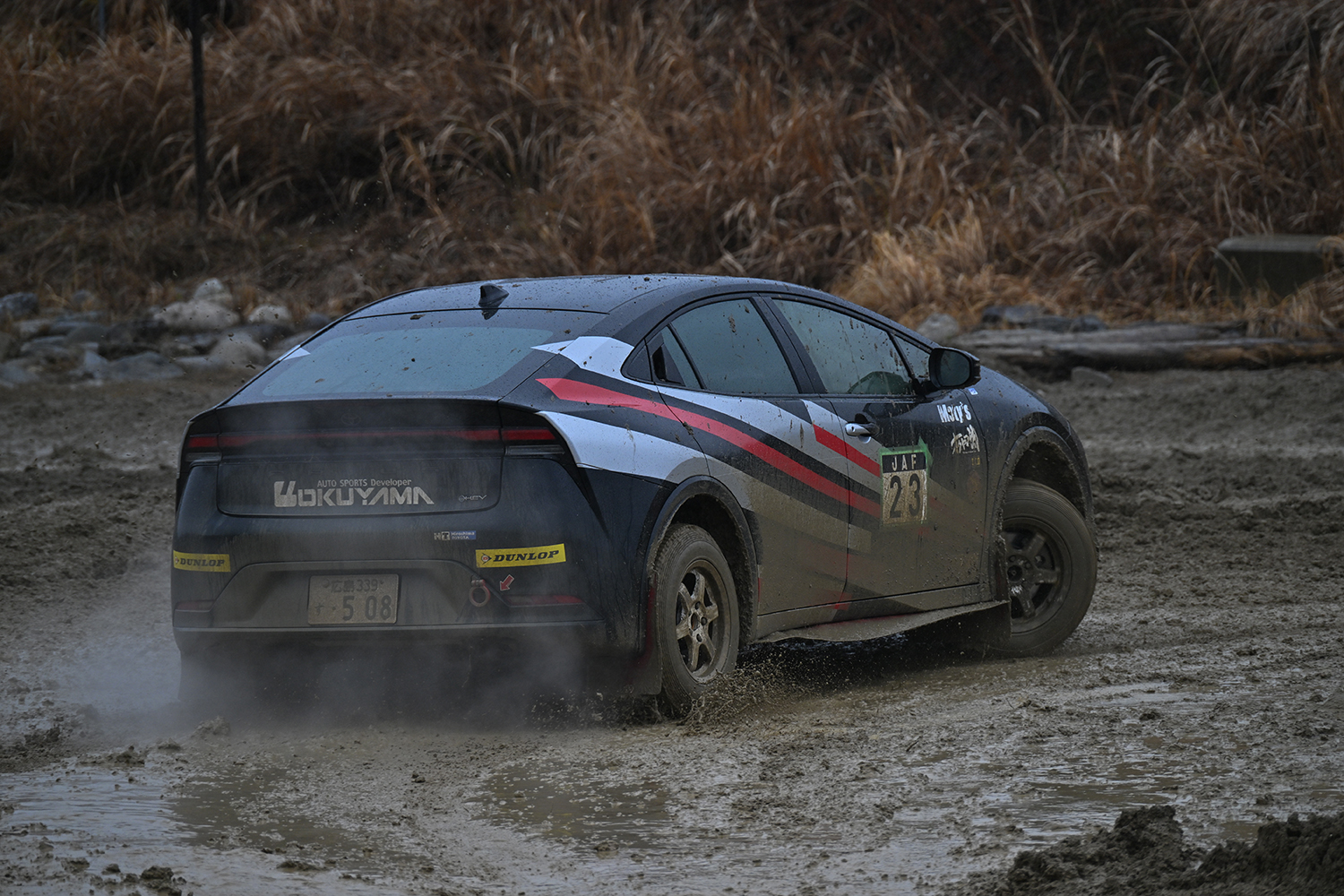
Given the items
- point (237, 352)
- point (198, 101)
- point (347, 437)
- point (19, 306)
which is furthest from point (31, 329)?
point (347, 437)

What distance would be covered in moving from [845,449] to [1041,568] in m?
1.41

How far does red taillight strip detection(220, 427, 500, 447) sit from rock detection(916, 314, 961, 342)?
9911 millimetres

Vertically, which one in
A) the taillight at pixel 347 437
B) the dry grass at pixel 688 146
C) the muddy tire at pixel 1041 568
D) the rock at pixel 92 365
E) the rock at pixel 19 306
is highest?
the dry grass at pixel 688 146

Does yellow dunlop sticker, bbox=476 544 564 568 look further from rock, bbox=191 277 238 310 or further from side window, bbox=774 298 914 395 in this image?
rock, bbox=191 277 238 310

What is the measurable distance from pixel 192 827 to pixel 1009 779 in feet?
7.07

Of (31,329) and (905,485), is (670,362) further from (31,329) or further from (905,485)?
(31,329)

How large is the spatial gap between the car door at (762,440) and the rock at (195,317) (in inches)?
460

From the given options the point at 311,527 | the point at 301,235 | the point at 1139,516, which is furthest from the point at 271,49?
the point at 311,527

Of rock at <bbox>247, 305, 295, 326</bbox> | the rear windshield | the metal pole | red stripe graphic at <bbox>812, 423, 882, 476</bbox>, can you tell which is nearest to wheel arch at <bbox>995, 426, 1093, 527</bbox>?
red stripe graphic at <bbox>812, 423, 882, 476</bbox>

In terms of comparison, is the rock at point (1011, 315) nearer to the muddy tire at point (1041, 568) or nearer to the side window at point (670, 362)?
the muddy tire at point (1041, 568)

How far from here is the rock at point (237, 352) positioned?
15.7 m

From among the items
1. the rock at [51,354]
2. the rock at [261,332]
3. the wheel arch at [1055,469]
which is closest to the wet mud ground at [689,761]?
the wheel arch at [1055,469]

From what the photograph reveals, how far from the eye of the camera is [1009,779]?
14.8ft

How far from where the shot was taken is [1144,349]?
46.0 ft
